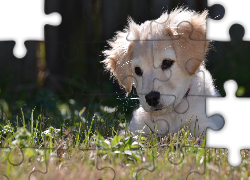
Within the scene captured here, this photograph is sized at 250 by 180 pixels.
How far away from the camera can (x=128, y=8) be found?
691 centimetres

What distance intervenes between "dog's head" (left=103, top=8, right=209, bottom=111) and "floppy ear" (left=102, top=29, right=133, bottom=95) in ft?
0.22

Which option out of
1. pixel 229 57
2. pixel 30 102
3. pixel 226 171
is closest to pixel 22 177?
pixel 226 171

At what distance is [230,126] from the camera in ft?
11.3

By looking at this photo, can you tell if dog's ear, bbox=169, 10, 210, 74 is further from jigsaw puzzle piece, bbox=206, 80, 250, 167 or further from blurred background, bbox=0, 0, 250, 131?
blurred background, bbox=0, 0, 250, 131

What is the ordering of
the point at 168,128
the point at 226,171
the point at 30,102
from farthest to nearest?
the point at 30,102 → the point at 168,128 → the point at 226,171

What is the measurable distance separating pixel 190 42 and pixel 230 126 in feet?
4.18

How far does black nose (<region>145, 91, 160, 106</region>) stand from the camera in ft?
13.0

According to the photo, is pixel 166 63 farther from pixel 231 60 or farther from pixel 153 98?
pixel 231 60

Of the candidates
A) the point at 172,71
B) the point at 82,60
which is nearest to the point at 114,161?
the point at 172,71

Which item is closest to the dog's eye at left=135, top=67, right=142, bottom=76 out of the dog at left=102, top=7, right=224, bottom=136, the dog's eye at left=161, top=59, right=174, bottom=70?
the dog at left=102, top=7, right=224, bottom=136

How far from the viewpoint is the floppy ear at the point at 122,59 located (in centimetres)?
467

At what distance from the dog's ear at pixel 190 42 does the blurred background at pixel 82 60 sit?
225cm

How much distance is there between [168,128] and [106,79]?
10.1 ft

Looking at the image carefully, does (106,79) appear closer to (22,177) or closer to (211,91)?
(211,91)
